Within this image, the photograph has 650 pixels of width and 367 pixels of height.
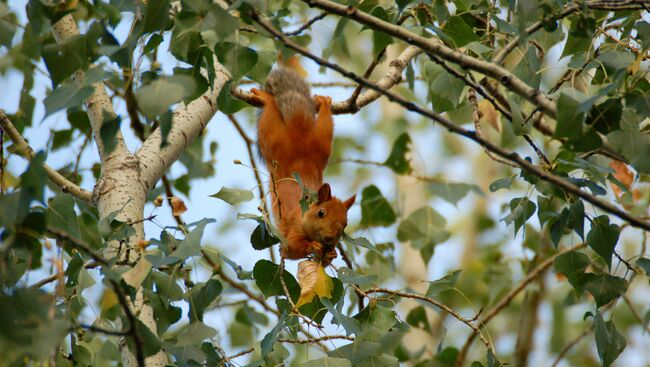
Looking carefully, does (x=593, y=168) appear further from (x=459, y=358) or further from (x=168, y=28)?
(x=459, y=358)

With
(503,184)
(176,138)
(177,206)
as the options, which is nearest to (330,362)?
(177,206)

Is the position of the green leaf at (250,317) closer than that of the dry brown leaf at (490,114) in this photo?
No

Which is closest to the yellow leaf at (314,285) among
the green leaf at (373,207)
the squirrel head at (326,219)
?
the squirrel head at (326,219)

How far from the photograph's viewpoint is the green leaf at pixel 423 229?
3373 millimetres

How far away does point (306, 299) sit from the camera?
Result: 1.95m

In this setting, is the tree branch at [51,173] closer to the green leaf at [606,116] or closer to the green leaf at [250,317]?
the green leaf at [250,317]

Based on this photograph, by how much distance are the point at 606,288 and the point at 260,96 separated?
74.2 inches

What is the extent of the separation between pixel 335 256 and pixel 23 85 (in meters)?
1.30

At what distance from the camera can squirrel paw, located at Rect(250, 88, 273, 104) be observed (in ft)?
11.2

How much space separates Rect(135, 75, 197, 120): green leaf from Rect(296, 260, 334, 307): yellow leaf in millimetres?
773

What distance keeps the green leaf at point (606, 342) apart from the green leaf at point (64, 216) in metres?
1.34

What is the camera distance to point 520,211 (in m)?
2.03

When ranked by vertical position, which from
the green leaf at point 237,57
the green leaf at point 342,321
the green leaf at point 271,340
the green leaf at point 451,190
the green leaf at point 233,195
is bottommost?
the green leaf at point 271,340

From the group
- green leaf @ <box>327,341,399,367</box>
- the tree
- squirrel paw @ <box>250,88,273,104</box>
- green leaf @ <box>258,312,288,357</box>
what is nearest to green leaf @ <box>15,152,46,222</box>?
the tree
